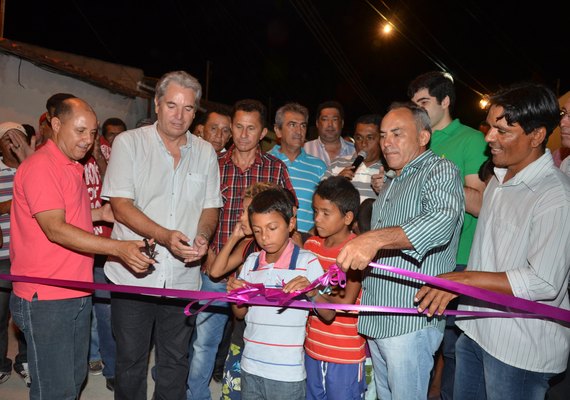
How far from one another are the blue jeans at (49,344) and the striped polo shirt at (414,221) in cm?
187

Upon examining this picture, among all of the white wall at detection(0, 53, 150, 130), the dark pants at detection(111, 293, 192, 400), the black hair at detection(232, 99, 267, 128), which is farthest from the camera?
the white wall at detection(0, 53, 150, 130)

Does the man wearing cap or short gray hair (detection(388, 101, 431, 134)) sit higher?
short gray hair (detection(388, 101, 431, 134))

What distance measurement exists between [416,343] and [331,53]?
79.9ft

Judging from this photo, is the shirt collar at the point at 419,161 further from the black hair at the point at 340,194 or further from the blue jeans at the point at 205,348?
the blue jeans at the point at 205,348

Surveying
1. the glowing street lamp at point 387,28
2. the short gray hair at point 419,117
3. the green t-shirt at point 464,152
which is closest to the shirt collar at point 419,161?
the short gray hair at point 419,117

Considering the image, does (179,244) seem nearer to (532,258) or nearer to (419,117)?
(419,117)

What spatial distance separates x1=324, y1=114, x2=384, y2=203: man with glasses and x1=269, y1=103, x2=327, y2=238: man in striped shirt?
0.17 metres

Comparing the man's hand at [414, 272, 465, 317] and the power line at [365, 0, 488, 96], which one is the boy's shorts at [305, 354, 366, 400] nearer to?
the man's hand at [414, 272, 465, 317]

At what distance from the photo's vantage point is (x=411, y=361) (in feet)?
8.59

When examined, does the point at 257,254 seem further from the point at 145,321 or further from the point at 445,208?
the point at 445,208

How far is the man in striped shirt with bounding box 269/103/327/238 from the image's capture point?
181 inches

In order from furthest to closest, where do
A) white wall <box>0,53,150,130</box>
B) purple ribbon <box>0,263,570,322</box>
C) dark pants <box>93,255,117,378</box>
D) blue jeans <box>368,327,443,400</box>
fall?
white wall <box>0,53,150,130</box> → dark pants <box>93,255,117,378</box> → blue jeans <box>368,327,443,400</box> → purple ribbon <box>0,263,570,322</box>

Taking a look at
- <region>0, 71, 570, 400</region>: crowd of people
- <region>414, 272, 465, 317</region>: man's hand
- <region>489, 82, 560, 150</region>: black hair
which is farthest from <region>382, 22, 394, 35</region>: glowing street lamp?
<region>414, 272, 465, 317</region>: man's hand

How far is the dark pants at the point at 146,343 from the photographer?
3.32m
